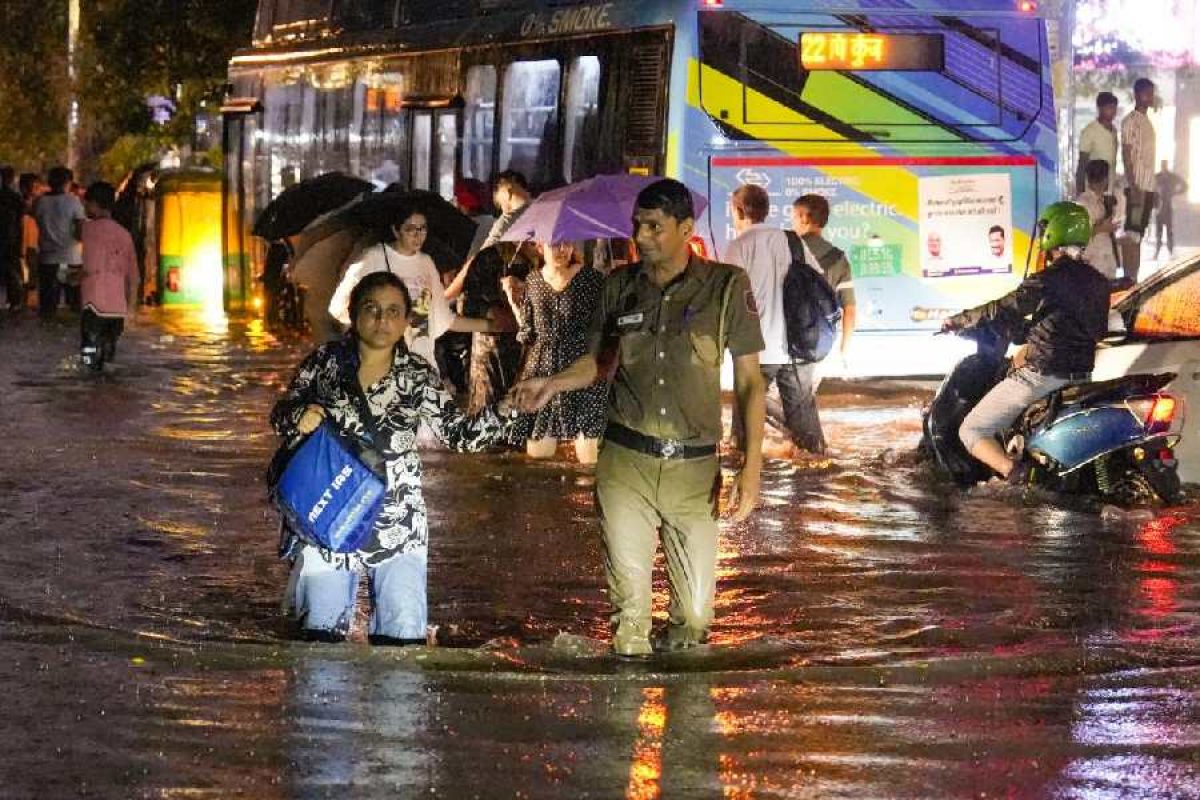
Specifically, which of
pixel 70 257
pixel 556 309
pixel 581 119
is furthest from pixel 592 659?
pixel 70 257

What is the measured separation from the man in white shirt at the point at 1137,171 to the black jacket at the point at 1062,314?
1001 cm

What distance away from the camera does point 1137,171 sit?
2233cm

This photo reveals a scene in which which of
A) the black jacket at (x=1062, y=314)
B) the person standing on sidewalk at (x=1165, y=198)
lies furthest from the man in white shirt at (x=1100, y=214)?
the person standing on sidewalk at (x=1165, y=198)

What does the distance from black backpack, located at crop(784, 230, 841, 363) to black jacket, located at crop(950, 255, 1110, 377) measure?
81.8 inches

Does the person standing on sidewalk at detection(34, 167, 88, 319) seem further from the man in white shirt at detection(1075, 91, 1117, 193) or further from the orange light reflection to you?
the orange light reflection

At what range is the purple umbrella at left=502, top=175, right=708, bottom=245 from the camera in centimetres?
1409

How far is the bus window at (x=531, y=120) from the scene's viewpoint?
59.8 feet

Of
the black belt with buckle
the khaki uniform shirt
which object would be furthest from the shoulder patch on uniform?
the black belt with buckle

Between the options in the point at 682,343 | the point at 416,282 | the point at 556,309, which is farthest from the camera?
the point at 556,309

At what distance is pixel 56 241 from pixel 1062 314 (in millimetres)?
19628

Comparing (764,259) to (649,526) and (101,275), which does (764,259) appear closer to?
(649,526)

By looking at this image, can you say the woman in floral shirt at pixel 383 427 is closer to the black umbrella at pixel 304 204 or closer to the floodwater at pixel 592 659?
the floodwater at pixel 592 659

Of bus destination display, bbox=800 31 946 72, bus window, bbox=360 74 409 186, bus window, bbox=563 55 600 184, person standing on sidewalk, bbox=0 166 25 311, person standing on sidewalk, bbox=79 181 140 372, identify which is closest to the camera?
bus destination display, bbox=800 31 946 72

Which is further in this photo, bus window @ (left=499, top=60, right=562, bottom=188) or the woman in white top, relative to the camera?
bus window @ (left=499, top=60, right=562, bottom=188)
